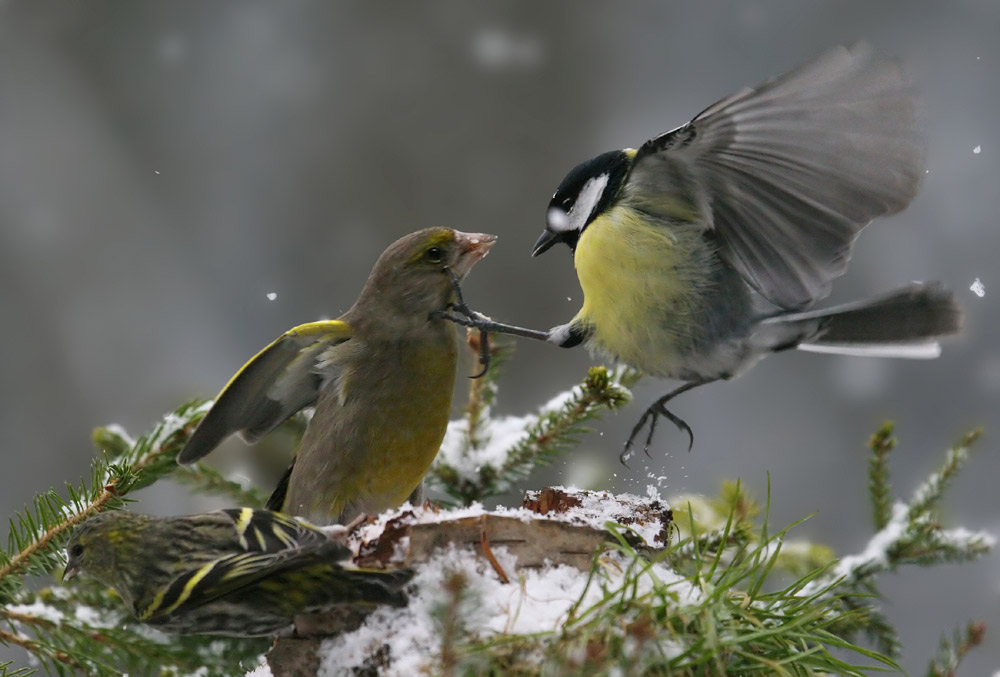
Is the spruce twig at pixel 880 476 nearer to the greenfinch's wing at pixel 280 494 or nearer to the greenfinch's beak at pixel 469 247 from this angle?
the greenfinch's beak at pixel 469 247

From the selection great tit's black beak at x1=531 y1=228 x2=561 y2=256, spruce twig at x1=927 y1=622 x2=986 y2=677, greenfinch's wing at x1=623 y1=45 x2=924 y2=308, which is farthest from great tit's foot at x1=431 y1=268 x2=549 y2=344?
spruce twig at x1=927 y1=622 x2=986 y2=677

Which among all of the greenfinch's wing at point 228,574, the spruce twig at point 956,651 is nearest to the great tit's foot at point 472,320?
the greenfinch's wing at point 228,574

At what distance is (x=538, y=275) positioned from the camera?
3365mm

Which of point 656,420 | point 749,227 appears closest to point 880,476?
point 656,420

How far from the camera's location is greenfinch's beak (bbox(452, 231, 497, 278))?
1.93 meters

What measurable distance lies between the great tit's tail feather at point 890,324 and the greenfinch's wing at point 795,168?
0.05 meters

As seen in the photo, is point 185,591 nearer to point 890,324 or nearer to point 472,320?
point 472,320

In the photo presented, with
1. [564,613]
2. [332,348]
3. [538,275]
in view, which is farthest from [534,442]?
[538,275]

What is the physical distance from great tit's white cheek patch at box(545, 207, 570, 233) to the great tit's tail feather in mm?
471

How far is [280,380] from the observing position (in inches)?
76.6

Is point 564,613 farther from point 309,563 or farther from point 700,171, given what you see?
point 700,171

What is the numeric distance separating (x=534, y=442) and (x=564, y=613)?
843 millimetres

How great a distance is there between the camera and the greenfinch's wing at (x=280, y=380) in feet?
5.98

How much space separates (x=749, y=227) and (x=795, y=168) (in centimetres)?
15
